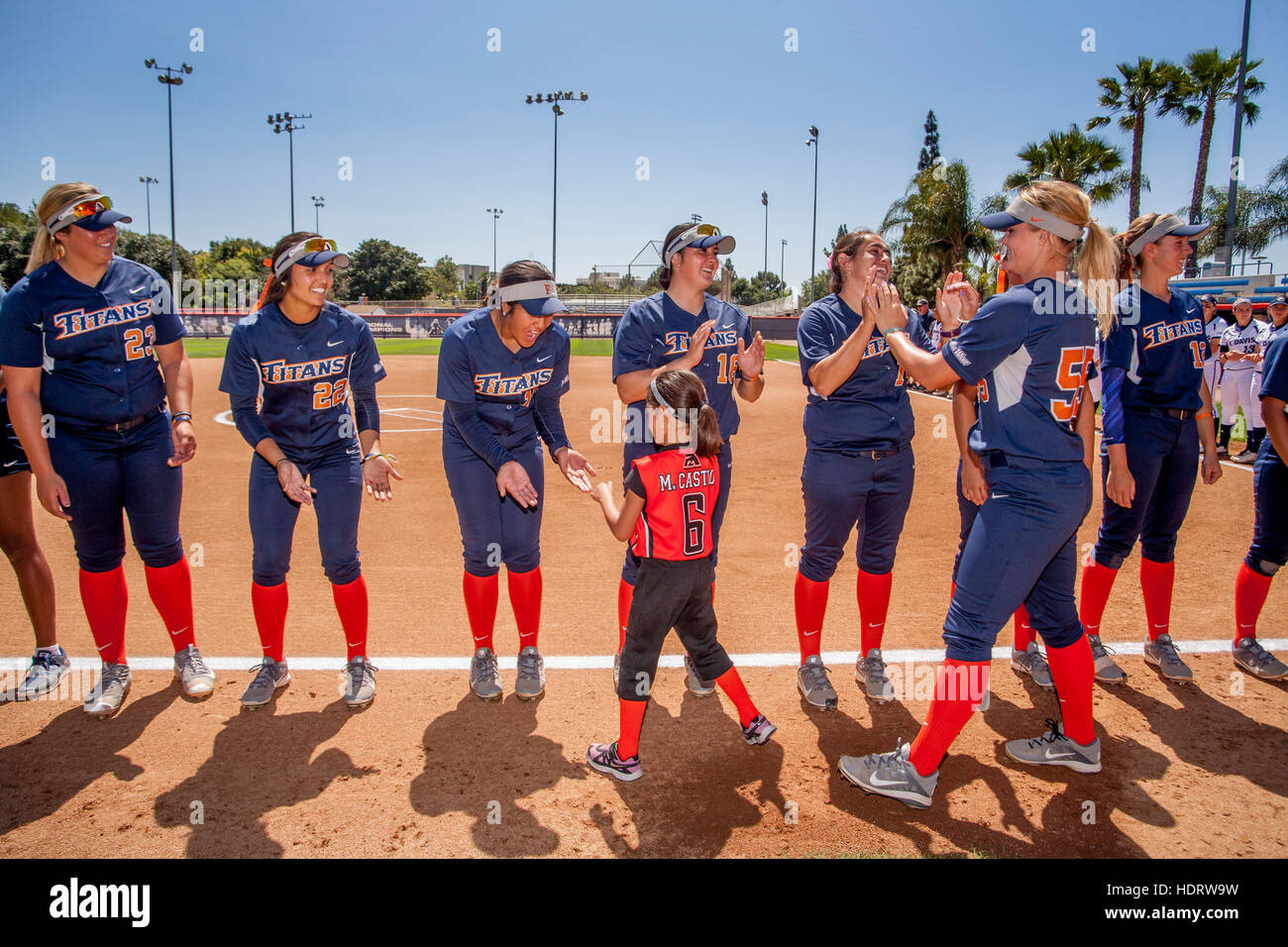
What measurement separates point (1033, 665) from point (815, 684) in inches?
55.2

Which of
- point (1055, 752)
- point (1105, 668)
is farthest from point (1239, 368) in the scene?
point (1055, 752)

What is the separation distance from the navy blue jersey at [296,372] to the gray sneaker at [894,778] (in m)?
3.17

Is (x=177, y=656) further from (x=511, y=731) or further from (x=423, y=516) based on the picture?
(x=423, y=516)

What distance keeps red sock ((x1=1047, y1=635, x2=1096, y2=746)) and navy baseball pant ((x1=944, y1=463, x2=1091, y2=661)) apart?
1.38 feet

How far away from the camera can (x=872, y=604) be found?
Result: 14.4 ft

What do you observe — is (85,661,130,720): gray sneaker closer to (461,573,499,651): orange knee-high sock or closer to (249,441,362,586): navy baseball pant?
(249,441,362,586): navy baseball pant

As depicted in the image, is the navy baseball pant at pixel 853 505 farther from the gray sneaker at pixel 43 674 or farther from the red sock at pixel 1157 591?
the gray sneaker at pixel 43 674

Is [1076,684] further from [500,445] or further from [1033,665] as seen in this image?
[500,445]

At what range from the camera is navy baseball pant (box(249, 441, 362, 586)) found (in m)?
4.16

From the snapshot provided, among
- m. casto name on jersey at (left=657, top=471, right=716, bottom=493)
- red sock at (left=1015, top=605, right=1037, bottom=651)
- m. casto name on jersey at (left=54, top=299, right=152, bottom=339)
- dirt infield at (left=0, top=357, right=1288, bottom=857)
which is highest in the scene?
m. casto name on jersey at (left=54, top=299, right=152, bottom=339)

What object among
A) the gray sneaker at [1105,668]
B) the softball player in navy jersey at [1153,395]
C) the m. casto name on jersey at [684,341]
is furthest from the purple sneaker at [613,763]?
the softball player in navy jersey at [1153,395]

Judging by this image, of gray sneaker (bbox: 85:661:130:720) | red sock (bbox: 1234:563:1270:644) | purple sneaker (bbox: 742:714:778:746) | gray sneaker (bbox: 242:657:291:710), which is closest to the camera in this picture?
purple sneaker (bbox: 742:714:778:746)

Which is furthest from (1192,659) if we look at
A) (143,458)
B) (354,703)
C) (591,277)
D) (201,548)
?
(591,277)

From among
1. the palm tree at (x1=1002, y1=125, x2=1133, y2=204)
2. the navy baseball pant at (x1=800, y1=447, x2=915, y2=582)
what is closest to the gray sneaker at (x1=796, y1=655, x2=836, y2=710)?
the navy baseball pant at (x1=800, y1=447, x2=915, y2=582)
